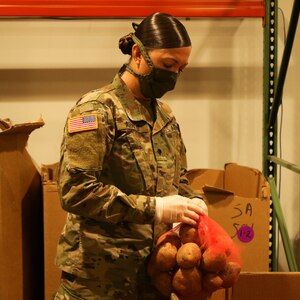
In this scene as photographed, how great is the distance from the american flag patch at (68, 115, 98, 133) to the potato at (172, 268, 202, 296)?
1.29ft

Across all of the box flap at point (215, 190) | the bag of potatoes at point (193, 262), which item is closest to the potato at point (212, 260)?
the bag of potatoes at point (193, 262)

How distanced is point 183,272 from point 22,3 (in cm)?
Answer: 148

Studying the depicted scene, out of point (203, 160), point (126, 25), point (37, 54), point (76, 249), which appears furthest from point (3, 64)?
point (76, 249)

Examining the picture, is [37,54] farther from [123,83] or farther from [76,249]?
[76,249]

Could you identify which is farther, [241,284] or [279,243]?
[279,243]

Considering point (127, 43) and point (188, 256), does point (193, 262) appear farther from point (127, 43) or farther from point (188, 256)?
point (127, 43)

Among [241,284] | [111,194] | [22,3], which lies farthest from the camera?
[22,3]

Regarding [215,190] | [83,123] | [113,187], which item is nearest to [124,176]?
[113,187]

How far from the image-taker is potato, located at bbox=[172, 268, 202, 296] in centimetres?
107

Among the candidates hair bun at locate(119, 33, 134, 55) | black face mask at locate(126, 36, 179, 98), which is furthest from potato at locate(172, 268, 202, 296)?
hair bun at locate(119, 33, 134, 55)

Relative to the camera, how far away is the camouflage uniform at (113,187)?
42.4 inches

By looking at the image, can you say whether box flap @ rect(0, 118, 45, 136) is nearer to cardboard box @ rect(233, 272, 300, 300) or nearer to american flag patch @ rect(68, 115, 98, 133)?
american flag patch @ rect(68, 115, 98, 133)

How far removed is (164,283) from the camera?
→ 112 cm

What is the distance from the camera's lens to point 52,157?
244cm
